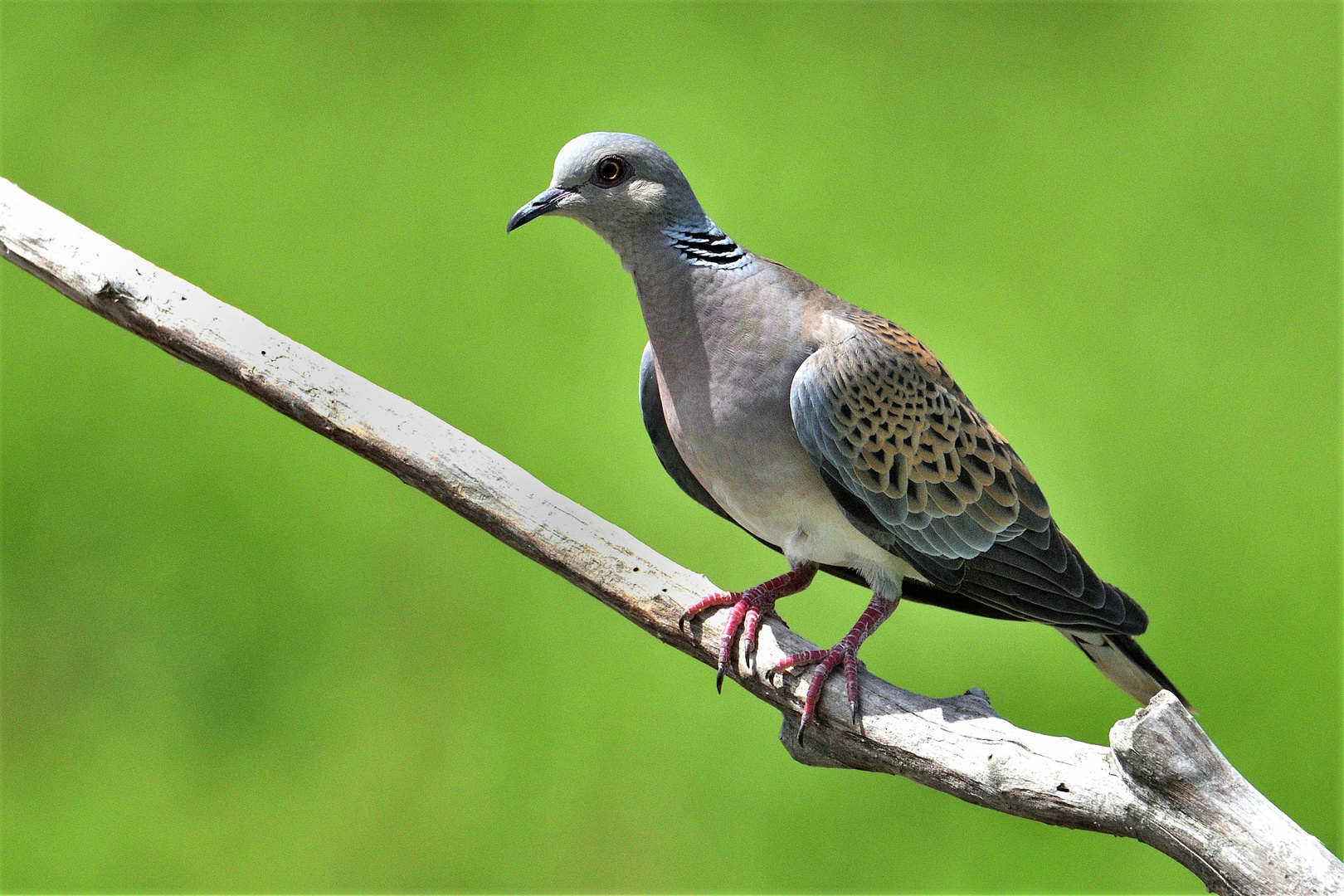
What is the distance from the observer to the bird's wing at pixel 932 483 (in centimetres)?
228

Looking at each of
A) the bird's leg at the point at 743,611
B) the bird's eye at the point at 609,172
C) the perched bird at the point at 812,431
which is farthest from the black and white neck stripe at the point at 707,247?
the bird's leg at the point at 743,611

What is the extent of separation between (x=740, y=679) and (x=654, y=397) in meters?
0.68

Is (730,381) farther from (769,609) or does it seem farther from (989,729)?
(989,729)

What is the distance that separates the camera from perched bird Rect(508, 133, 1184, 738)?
7.48 feet

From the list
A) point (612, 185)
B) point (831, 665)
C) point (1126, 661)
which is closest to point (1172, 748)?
point (831, 665)

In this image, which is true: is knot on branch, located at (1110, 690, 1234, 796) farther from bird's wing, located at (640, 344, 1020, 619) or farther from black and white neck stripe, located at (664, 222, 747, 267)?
black and white neck stripe, located at (664, 222, 747, 267)

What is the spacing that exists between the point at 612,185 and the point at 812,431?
2.13ft

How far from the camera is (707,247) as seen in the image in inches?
92.4

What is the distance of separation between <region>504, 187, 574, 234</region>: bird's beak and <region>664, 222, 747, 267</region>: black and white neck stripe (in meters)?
0.23

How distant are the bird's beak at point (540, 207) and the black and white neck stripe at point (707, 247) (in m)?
0.23

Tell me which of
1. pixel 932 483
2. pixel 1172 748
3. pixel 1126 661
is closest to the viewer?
pixel 1172 748

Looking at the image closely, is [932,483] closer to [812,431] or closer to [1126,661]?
[812,431]

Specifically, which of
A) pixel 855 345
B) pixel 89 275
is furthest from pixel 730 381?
pixel 89 275

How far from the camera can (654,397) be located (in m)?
2.62
